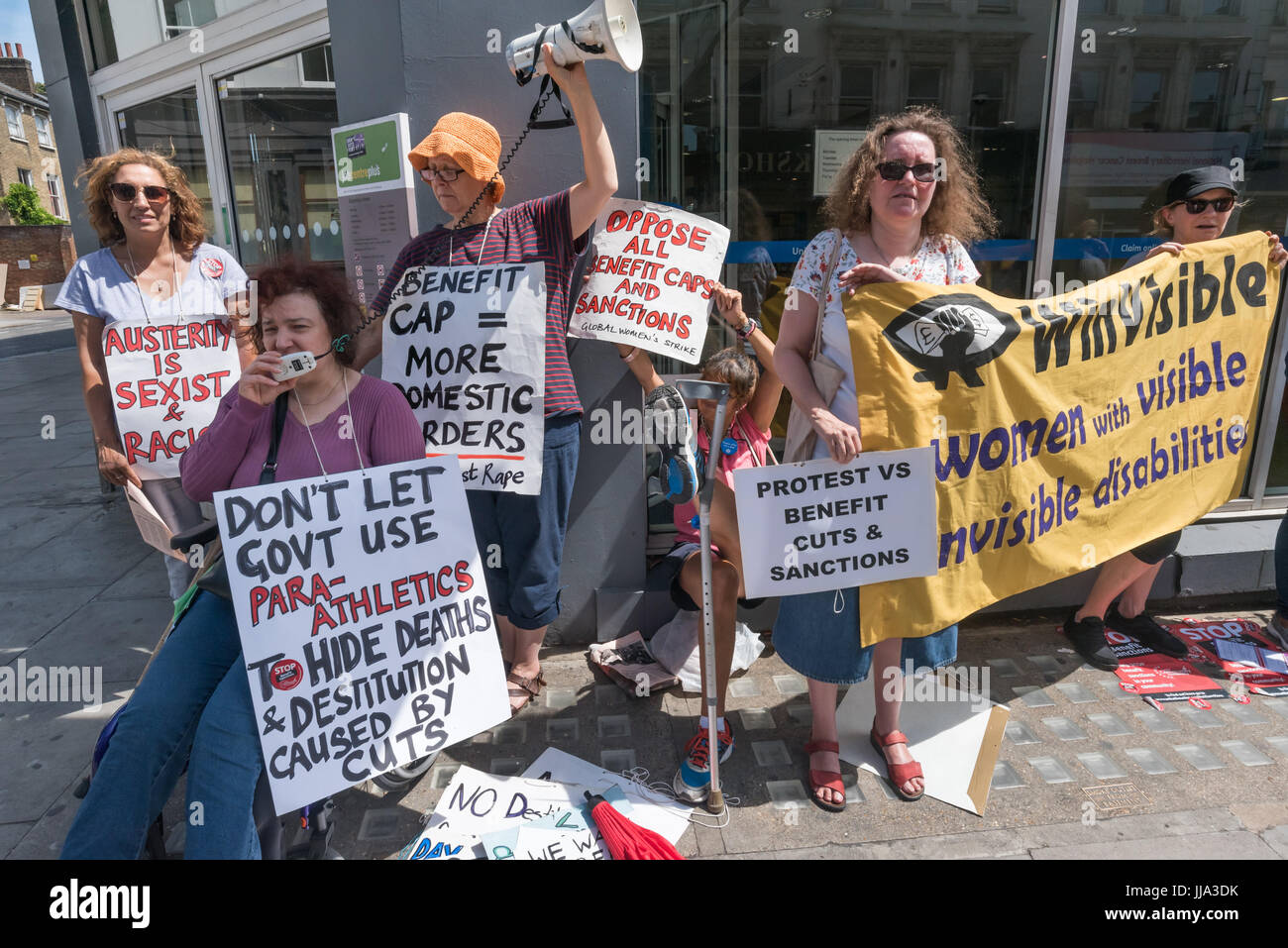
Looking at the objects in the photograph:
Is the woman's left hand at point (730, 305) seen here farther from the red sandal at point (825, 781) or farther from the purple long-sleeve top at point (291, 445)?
the red sandal at point (825, 781)

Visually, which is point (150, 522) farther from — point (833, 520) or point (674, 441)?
point (833, 520)

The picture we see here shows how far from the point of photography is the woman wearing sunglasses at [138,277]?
9.97ft

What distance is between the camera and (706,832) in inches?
99.3

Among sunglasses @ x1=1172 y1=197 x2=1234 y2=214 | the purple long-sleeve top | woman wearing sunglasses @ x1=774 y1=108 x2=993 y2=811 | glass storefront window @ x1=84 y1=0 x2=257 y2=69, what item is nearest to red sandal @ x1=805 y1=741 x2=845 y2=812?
woman wearing sunglasses @ x1=774 y1=108 x2=993 y2=811

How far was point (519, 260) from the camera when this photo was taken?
9.46 feet

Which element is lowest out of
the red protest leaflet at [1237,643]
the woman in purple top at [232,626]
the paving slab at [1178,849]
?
the red protest leaflet at [1237,643]

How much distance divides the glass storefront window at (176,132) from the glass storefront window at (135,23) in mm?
330

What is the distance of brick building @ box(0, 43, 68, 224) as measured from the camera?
39.2m

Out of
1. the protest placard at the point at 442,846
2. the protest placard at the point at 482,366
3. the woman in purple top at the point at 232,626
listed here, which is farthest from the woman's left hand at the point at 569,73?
the protest placard at the point at 442,846

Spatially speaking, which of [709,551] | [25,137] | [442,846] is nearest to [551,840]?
[442,846]

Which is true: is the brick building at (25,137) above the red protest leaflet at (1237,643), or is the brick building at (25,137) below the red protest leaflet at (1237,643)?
above

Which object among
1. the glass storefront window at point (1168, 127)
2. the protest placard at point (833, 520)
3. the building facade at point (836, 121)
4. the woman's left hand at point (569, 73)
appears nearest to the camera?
the protest placard at point (833, 520)

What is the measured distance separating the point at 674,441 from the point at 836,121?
279 centimetres

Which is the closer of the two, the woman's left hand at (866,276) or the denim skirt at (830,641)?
the woman's left hand at (866,276)
